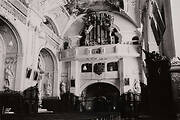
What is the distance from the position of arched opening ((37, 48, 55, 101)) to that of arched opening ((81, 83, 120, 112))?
8.82 ft

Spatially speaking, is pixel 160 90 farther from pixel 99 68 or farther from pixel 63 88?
pixel 63 88

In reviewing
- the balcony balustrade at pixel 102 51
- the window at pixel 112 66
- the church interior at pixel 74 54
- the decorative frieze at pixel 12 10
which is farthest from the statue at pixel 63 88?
the decorative frieze at pixel 12 10

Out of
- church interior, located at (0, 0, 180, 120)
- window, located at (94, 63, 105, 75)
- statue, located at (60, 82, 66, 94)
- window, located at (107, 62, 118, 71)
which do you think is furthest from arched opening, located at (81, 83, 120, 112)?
window, located at (107, 62, 118, 71)

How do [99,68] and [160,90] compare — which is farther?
[99,68]

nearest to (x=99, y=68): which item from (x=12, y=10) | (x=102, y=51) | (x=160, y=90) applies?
(x=102, y=51)

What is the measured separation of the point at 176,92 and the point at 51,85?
1283cm

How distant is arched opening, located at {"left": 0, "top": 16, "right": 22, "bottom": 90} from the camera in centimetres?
1150

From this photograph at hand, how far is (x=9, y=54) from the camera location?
12.2 meters

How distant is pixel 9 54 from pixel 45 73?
5.16 m

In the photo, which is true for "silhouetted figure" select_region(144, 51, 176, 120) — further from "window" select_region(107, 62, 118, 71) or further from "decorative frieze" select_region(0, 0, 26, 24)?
"window" select_region(107, 62, 118, 71)

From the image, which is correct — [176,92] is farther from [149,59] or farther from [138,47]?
[138,47]

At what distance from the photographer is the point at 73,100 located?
52.7 ft

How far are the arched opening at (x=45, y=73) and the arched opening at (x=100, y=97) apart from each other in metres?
2.69

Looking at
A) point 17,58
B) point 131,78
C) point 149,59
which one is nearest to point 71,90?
point 131,78
